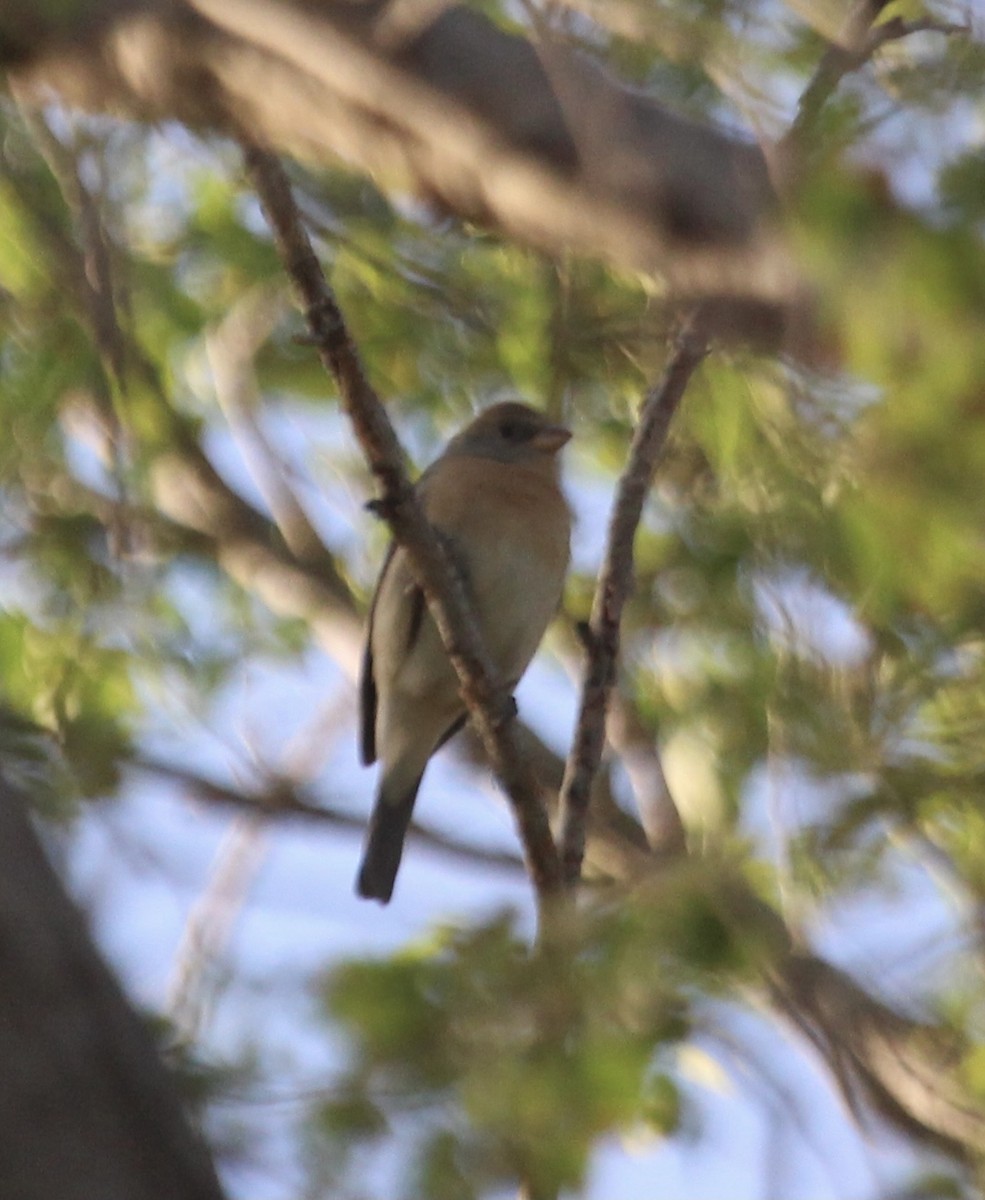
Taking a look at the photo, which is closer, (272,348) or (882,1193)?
(882,1193)

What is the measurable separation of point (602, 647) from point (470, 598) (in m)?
1.51

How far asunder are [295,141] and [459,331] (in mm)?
1621

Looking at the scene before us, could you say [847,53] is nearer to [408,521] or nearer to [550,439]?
[408,521]

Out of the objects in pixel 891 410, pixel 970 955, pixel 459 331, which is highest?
pixel 891 410

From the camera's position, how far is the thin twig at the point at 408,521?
3773 millimetres

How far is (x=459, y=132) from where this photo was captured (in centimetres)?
→ 320

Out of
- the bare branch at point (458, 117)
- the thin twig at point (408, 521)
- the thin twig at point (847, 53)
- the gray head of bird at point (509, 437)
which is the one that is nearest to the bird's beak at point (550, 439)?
the gray head of bird at point (509, 437)

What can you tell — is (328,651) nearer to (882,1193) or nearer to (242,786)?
(242,786)

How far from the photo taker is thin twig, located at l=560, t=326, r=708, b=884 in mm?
4773

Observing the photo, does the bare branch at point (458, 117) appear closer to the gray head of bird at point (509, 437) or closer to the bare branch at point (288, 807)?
the bare branch at point (288, 807)

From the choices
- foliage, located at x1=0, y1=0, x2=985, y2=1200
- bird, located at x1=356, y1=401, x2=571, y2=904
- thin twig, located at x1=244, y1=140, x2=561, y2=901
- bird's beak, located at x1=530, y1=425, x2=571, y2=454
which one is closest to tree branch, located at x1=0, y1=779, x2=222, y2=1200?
foliage, located at x1=0, y1=0, x2=985, y2=1200

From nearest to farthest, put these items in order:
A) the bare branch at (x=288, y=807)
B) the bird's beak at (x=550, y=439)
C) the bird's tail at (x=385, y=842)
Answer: the bare branch at (x=288, y=807) < the bird's beak at (x=550, y=439) < the bird's tail at (x=385, y=842)

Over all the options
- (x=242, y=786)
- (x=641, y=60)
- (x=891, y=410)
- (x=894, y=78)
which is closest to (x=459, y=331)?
(x=242, y=786)

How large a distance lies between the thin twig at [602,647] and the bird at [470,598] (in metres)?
1.39
